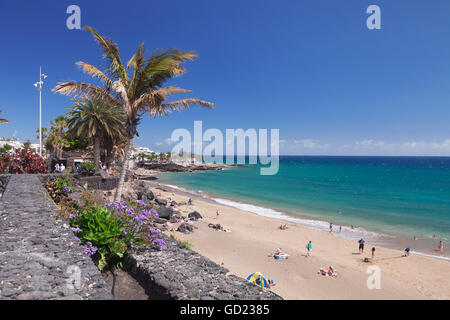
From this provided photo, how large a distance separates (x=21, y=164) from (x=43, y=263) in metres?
13.5

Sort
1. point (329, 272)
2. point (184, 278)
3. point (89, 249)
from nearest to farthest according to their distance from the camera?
point (184, 278), point (89, 249), point (329, 272)

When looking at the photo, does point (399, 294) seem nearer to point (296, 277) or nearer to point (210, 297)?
point (296, 277)

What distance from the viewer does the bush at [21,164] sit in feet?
41.1

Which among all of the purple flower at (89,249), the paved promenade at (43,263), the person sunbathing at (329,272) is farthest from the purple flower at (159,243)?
the person sunbathing at (329,272)

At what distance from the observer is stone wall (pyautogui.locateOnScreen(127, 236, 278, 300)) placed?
277 centimetres

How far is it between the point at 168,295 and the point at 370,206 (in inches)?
1463

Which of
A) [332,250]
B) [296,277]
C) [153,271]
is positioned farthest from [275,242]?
[153,271]

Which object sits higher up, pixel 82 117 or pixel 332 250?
pixel 82 117

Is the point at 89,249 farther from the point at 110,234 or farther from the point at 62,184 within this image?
the point at 62,184

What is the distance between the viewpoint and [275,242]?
17375 millimetres

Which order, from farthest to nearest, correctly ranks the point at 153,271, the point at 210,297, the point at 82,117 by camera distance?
1. the point at 82,117
2. the point at 153,271
3. the point at 210,297

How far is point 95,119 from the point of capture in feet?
63.7

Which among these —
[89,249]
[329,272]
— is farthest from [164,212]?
[89,249]
